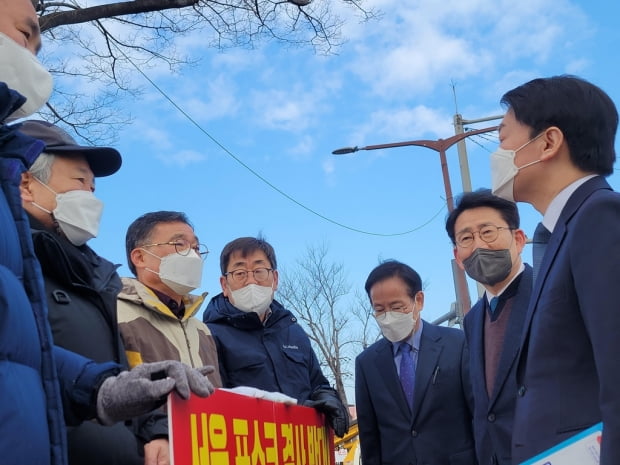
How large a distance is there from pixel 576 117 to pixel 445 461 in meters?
2.52

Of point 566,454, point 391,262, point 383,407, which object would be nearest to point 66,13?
point 391,262

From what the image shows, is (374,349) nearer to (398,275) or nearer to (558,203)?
(398,275)

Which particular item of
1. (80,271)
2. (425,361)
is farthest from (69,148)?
(425,361)

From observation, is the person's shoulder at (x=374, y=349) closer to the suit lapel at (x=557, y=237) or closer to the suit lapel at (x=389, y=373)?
the suit lapel at (x=389, y=373)

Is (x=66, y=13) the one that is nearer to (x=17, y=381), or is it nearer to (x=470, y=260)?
(x=470, y=260)

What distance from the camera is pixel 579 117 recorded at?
8.86ft

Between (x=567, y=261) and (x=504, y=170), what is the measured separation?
68 centimetres

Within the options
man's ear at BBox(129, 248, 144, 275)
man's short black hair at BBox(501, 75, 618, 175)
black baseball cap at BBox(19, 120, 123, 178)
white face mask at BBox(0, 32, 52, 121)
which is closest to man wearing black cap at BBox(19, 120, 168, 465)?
black baseball cap at BBox(19, 120, 123, 178)

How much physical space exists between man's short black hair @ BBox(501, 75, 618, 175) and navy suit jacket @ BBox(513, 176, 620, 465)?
226 mm

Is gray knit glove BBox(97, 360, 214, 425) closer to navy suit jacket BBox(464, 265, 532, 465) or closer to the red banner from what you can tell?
the red banner

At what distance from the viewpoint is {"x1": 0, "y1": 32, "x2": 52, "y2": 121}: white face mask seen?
Answer: 238 cm

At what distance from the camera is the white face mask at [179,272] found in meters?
3.99

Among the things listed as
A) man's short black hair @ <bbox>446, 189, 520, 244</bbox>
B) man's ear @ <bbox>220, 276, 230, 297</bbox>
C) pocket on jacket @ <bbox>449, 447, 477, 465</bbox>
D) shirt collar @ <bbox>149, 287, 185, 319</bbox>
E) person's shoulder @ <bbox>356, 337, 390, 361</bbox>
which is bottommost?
pocket on jacket @ <bbox>449, 447, 477, 465</bbox>

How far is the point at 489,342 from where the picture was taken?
3.88m
